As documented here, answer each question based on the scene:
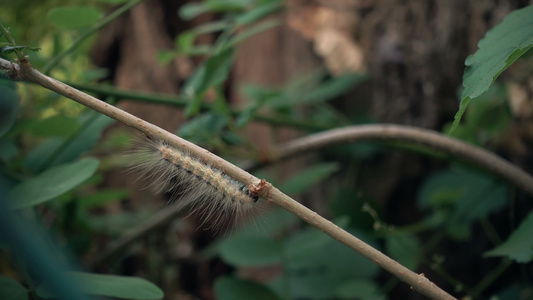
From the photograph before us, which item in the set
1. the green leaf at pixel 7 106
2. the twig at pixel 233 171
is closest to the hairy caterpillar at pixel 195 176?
the twig at pixel 233 171

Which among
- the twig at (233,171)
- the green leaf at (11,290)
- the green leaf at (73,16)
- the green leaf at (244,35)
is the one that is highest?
the green leaf at (244,35)

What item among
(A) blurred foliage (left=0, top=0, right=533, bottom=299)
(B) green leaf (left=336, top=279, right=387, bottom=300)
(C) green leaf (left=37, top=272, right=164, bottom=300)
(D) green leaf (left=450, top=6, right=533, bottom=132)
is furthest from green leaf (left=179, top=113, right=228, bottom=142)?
(D) green leaf (left=450, top=6, right=533, bottom=132)

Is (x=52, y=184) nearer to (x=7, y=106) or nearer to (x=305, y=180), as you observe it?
(x=7, y=106)

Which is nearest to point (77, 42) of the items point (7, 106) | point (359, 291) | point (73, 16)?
point (73, 16)

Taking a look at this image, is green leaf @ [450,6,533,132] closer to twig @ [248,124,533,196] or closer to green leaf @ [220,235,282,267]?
twig @ [248,124,533,196]

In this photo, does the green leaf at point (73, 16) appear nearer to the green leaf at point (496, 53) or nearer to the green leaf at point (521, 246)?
the green leaf at point (496, 53)

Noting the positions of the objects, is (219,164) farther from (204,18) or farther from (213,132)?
(204,18)
